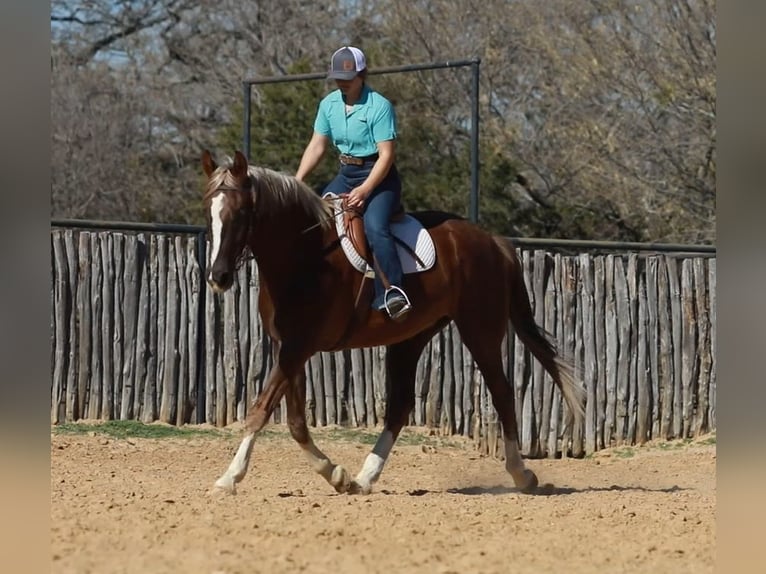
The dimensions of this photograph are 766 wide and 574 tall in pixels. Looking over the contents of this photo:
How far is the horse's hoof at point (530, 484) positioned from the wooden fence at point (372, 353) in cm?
224

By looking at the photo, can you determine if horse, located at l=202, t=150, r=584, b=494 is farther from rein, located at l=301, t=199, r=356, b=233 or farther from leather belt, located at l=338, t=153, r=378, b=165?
leather belt, located at l=338, t=153, r=378, b=165

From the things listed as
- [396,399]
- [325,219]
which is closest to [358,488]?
[396,399]

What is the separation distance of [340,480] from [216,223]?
200 centimetres

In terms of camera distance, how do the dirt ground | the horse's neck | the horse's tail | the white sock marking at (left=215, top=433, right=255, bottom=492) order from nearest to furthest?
1. the dirt ground
2. the white sock marking at (left=215, top=433, right=255, bottom=492)
3. the horse's neck
4. the horse's tail

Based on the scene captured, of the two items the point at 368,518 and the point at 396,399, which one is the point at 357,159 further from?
the point at 368,518

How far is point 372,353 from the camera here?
11648 millimetres

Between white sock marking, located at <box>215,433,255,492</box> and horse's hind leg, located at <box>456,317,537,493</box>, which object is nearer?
white sock marking, located at <box>215,433,255,492</box>

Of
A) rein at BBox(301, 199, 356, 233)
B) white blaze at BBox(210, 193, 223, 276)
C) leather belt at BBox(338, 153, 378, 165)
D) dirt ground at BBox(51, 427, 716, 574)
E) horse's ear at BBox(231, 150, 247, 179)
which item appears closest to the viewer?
dirt ground at BBox(51, 427, 716, 574)

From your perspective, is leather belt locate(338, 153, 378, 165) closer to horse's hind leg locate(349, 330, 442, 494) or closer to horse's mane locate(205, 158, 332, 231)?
horse's mane locate(205, 158, 332, 231)

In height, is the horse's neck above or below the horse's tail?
above

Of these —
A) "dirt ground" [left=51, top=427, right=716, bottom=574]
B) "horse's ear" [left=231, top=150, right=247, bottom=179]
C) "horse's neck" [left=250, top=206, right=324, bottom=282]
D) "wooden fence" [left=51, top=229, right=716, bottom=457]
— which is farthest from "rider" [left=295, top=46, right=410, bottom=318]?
"wooden fence" [left=51, top=229, right=716, bottom=457]

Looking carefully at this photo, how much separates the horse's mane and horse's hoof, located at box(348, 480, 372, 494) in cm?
176

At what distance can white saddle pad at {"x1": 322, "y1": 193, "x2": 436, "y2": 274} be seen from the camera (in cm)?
817

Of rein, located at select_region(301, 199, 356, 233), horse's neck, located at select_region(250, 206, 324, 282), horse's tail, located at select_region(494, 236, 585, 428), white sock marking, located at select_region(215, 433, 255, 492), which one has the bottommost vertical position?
white sock marking, located at select_region(215, 433, 255, 492)
